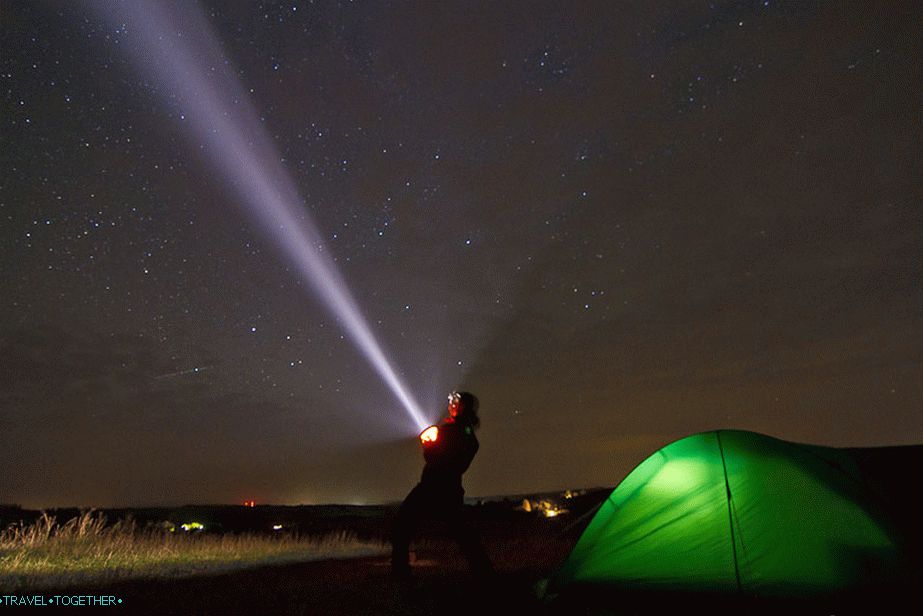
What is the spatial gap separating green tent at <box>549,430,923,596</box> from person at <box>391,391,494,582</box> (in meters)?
0.97

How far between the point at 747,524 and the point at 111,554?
8.27m

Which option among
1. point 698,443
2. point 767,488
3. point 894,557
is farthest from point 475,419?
point 894,557

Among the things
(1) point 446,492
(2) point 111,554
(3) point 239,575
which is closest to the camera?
(1) point 446,492

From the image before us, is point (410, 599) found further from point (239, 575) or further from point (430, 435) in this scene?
point (239, 575)

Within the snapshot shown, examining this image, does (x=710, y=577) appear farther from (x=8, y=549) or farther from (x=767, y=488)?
(x=8, y=549)

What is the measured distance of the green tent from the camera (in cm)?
581

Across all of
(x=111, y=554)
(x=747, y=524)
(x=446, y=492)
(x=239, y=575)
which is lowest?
(x=747, y=524)

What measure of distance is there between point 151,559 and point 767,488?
8239 millimetres

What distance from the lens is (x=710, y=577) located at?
19.5ft

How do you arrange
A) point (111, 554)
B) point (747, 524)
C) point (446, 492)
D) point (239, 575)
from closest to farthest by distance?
point (747, 524) < point (446, 492) < point (239, 575) < point (111, 554)

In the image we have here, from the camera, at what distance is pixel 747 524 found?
6109mm

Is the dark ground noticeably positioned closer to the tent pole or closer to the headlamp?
the tent pole

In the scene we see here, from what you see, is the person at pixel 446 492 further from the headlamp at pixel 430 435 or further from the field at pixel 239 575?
the field at pixel 239 575

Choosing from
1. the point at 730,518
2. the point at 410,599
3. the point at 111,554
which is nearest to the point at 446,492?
the point at 410,599
